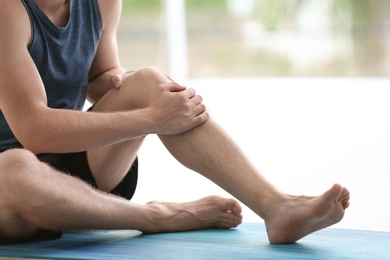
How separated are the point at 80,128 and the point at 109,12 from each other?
0.49 meters

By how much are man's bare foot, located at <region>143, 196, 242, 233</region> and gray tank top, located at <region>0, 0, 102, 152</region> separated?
15.2 inches

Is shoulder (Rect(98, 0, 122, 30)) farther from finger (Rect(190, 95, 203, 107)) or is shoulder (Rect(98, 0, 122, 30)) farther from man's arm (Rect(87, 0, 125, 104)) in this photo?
finger (Rect(190, 95, 203, 107))

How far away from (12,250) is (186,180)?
149cm

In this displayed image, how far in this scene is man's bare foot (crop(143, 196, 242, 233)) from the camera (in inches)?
96.1

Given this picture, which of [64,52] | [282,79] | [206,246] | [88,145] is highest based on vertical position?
[64,52]

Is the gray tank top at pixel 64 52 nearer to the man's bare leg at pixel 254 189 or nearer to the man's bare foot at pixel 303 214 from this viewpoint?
the man's bare leg at pixel 254 189

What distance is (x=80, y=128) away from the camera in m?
2.26

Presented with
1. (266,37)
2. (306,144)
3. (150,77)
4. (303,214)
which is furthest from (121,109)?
(266,37)

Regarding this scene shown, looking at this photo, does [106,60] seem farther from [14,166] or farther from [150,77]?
[14,166]

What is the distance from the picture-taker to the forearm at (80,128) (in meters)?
2.26

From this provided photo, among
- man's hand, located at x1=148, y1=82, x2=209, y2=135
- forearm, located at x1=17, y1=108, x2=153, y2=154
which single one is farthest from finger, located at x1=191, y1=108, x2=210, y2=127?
forearm, located at x1=17, y1=108, x2=153, y2=154

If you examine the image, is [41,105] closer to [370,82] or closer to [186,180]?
[186,180]

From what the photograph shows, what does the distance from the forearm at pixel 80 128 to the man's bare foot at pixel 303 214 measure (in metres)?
0.38

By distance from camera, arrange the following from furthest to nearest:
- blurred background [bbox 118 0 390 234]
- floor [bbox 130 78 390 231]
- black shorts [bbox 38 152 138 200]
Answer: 1. blurred background [bbox 118 0 390 234]
2. floor [bbox 130 78 390 231]
3. black shorts [bbox 38 152 138 200]
